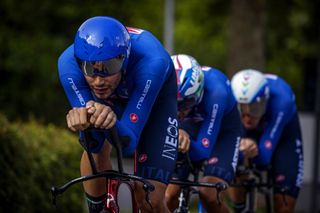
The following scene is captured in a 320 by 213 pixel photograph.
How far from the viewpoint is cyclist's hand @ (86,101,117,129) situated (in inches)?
229

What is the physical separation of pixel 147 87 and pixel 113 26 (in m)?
0.51

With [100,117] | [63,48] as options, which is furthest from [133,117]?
[63,48]

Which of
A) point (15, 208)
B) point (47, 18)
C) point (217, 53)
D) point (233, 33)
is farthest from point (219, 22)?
point (15, 208)

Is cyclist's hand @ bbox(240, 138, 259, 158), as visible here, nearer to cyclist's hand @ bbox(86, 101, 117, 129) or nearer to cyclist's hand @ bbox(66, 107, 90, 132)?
cyclist's hand @ bbox(86, 101, 117, 129)

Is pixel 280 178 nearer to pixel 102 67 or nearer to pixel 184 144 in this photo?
pixel 184 144

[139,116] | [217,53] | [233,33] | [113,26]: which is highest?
[113,26]

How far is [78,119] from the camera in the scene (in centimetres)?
578

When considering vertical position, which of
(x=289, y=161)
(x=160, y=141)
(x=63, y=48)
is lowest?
(x=63, y=48)

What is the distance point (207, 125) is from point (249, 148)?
159 centimetres

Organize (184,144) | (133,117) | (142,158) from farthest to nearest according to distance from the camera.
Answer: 1. (184,144)
2. (142,158)
3. (133,117)

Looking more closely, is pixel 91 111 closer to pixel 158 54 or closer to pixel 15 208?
pixel 158 54

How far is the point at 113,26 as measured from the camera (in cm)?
638

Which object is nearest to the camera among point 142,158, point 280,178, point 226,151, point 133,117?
point 133,117

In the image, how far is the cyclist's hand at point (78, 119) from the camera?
227 inches
